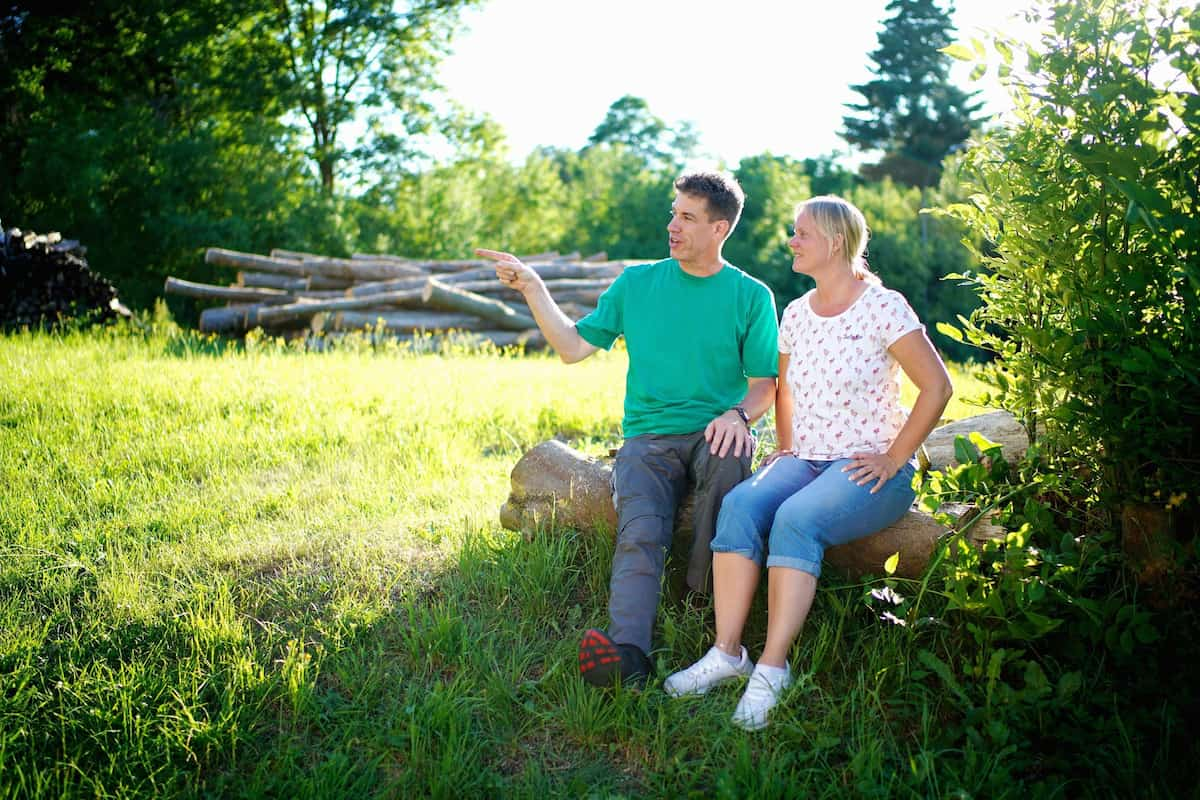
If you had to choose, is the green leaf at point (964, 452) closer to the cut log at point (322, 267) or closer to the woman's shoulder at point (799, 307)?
the woman's shoulder at point (799, 307)

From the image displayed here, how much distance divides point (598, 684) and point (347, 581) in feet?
4.57

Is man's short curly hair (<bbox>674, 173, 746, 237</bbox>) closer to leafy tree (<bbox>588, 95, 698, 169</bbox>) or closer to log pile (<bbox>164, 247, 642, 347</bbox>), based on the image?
log pile (<bbox>164, 247, 642, 347</bbox>)

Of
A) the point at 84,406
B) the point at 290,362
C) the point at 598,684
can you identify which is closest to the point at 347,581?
the point at 598,684

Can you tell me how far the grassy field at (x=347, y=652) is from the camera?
2.95m

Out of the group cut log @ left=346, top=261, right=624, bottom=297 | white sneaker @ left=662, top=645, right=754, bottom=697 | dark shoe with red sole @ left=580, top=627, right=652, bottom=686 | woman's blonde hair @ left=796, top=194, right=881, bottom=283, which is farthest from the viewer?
cut log @ left=346, top=261, right=624, bottom=297

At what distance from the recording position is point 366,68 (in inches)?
848

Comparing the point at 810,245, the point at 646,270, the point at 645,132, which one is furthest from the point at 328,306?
the point at 645,132

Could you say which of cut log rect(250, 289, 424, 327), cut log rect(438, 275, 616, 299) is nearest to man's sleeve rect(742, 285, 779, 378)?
cut log rect(250, 289, 424, 327)

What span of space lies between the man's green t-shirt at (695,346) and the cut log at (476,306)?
7784 mm

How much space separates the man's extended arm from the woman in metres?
0.94

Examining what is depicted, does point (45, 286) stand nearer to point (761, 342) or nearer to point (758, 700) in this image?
point (761, 342)

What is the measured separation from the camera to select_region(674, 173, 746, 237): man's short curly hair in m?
3.87

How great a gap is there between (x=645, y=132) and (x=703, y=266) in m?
48.1

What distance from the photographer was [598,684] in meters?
3.17
